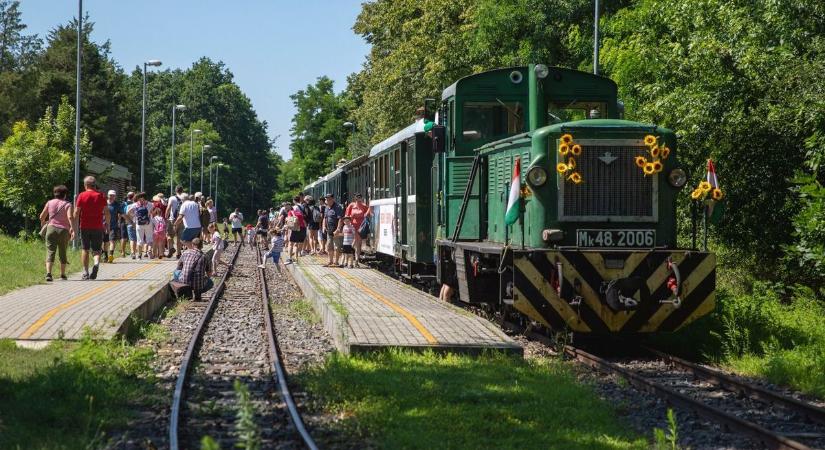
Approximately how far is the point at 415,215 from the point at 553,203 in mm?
6859

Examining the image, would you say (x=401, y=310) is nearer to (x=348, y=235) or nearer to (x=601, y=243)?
(x=601, y=243)

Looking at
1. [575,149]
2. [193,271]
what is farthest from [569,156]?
[193,271]

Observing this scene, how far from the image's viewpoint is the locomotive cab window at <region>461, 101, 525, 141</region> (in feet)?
47.8

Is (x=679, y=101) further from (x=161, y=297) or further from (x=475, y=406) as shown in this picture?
(x=475, y=406)

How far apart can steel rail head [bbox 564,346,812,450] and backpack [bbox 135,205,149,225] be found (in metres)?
17.0

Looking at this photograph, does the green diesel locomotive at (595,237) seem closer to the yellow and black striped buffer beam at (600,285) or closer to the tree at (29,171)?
the yellow and black striped buffer beam at (600,285)

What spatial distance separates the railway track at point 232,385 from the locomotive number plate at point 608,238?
3.68 m

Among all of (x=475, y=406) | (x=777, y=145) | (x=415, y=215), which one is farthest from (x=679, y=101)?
(x=475, y=406)

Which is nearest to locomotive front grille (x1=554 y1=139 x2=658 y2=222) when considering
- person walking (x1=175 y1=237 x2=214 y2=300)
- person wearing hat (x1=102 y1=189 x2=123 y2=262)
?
person walking (x1=175 y1=237 x2=214 y2=300)

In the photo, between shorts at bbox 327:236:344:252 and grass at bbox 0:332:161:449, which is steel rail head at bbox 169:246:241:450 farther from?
shorts at bbox 327:236:344:252

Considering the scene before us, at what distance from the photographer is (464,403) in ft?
27.3

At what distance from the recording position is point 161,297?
17.4m

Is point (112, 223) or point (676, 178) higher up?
point (676, 178)

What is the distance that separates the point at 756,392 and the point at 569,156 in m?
3.59
